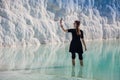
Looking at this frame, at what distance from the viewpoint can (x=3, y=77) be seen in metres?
12.4

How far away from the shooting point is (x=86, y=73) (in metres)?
13.3

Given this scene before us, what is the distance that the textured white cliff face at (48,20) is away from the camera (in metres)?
30.3

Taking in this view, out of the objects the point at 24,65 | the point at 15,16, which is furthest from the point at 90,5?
the point at 24,65

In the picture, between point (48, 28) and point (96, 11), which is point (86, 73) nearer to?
point (48, 28)

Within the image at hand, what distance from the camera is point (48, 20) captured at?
34.5 metres

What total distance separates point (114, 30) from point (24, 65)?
2543 cm

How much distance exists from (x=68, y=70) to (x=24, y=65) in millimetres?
2588

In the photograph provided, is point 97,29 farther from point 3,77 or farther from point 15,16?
point 3,77

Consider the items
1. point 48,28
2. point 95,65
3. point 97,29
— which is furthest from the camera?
point 97,29

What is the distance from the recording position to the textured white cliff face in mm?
30344

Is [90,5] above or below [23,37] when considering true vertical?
above

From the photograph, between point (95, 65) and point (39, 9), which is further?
point (39, 9)

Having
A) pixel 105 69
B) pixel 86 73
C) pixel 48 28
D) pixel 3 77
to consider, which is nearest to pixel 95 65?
pixel 105 69

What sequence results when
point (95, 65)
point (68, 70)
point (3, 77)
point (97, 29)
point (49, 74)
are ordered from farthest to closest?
point (97, 29) → point (95, 65) → point (68, 70) → point (49, 74) → point (3, 77)
